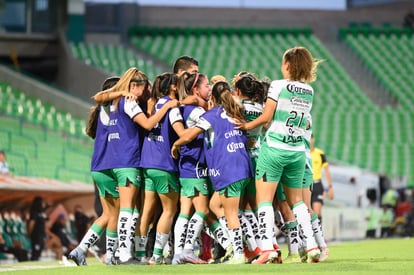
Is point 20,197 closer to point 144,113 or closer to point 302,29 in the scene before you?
point 144,113

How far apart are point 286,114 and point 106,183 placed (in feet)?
7.84

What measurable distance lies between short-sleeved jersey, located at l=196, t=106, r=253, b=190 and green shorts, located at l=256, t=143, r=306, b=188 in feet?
1.20

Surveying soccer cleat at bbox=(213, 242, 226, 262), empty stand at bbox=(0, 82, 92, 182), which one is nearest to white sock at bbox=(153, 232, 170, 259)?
soccer cleat at bbox=(213, 242, 226, 262)

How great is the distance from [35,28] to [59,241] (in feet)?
61.7

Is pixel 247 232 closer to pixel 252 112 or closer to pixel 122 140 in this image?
pixel 252 112

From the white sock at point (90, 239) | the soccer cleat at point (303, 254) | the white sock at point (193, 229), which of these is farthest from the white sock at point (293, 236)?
the white sock at point (90, 239)

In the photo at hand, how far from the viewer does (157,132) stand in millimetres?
13867

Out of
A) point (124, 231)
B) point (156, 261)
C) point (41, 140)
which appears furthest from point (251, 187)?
point (41, 140)

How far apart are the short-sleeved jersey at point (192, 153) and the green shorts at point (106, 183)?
32.1 inches

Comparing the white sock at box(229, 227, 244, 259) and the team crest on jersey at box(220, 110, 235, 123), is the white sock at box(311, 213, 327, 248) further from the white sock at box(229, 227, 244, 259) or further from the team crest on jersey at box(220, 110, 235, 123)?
the team crest on jersey at box(220, 110, 235, 123)

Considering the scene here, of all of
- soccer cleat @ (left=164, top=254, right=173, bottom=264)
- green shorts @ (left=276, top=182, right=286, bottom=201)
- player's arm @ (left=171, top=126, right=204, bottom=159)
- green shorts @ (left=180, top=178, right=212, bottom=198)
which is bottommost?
soccer cleat @ (left=164, top=254, right=173, bottom=264)

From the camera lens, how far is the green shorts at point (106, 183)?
13.9 m

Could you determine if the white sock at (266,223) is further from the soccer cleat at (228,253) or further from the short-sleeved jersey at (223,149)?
the soccer cleat at (228,253)

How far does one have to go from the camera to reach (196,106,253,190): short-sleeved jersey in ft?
43.8
